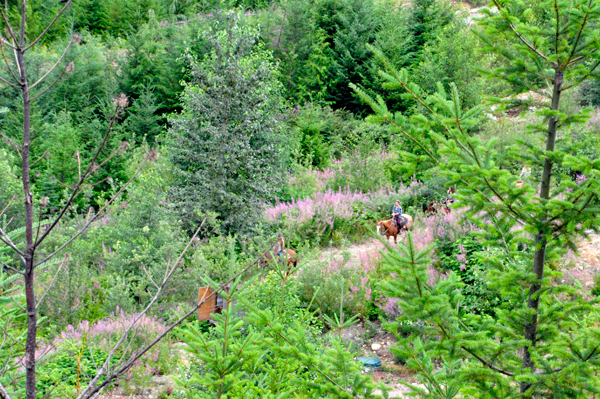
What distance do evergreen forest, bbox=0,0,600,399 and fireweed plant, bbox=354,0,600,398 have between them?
2 cm

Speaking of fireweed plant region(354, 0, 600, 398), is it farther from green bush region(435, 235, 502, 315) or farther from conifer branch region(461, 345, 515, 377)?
green bush region(435, 235, 502, 315)

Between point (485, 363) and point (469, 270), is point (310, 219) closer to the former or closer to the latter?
point (469, 270)

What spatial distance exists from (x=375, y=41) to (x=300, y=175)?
8.57m

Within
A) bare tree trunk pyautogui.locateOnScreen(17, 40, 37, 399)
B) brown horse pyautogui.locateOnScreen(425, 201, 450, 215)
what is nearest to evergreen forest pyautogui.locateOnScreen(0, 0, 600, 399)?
bare tree trunk pyautogui.locateOnScreen(17, 40, 37, 399)

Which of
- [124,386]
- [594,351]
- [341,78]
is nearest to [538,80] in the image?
[594,351]

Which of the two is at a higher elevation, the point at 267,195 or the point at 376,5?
the point at 376,5

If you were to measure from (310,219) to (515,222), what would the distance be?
7.44 meters

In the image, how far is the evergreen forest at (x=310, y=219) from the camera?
2342 millimetres

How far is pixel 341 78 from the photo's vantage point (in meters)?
18.2

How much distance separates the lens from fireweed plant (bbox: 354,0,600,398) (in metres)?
2.25

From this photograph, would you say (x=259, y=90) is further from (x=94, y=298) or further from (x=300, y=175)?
(x=94, y=298)

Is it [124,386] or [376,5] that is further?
[376,5]

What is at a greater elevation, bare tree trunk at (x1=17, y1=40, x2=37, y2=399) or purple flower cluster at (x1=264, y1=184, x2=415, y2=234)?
bare tree trunk at (x1=17, y1=40, x2=37, y2=399)

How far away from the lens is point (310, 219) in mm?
9859
